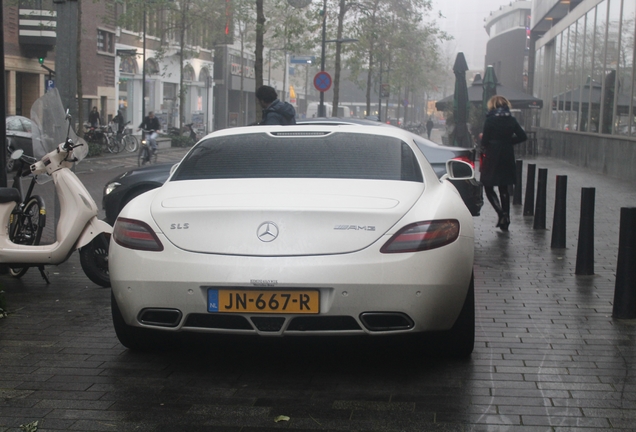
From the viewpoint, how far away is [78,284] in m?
7.32

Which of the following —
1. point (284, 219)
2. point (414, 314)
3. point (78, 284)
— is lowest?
point (78, 284)

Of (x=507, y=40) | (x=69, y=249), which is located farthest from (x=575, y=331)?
(x=507, y=40)

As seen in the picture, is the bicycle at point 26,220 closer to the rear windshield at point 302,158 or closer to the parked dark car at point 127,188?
Answer: the rear windshield at point 302,158

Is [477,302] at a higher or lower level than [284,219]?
lower

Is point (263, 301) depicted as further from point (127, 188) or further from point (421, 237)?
point (127, 188)

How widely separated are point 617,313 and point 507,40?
79950 millimetres

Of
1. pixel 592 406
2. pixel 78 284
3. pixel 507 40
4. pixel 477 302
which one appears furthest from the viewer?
pixel 507 40

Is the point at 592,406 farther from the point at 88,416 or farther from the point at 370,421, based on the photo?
the point at 88,416

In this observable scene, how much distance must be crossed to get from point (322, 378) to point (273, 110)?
20.7 feet

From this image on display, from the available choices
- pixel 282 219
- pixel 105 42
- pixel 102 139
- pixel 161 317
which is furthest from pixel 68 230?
pixel 105 42

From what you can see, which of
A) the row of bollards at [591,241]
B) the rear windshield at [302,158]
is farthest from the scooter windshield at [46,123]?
the row of bollards at [591,241]

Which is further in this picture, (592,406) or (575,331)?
(575,331)

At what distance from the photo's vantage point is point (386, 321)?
425cm

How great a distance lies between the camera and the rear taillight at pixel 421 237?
13.8 feet
